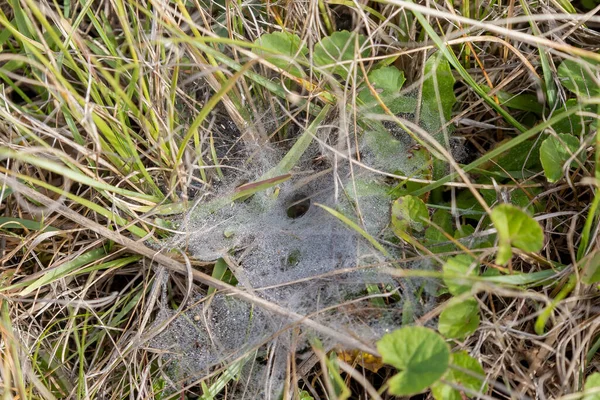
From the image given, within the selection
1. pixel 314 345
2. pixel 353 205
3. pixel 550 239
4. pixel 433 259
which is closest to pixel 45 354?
pixel 314 345

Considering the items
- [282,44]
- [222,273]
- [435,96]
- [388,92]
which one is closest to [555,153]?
[435,96]

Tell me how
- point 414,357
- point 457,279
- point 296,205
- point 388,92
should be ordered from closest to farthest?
1. point 414,357
2. point 457,279
3. point 388,92
4. point 296,205

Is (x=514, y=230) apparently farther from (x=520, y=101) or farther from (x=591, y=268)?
(x=520, y=101)

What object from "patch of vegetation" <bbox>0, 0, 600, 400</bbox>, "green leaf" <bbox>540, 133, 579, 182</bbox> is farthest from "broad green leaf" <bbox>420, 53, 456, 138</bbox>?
"green leaf" <bbox>540, 133, 579, 182</bbox>

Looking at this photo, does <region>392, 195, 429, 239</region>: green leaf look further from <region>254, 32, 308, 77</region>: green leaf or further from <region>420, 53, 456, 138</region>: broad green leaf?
<region>254, 32, 308, 77</region>: green leaf

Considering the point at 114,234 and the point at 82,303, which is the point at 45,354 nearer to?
the point at 82,303

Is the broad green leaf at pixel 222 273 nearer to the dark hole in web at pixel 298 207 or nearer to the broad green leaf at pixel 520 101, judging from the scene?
the dark hole in web at pixel 298 207

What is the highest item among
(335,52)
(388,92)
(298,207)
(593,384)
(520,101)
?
(335,52)
